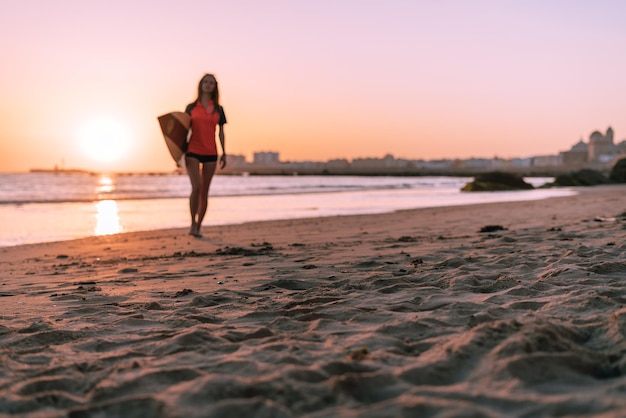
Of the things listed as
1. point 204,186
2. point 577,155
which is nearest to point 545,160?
point 577,155

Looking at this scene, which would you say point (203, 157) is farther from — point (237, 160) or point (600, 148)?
point (237, 160)

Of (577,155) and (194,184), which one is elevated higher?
(577,155)

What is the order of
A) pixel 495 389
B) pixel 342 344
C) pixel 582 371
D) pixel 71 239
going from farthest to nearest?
pixel 71 239 → pixel 342 344 → pixel 582 371 → pixel 495 389

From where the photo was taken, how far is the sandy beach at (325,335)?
1.74 m

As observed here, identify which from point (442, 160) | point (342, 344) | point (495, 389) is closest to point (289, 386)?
point (342, 344)

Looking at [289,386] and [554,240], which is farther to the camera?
[554,240]

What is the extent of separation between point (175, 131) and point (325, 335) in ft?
17.6

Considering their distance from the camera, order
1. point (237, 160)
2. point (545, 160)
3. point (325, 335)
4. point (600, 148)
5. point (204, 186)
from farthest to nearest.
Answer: point (545, 160) < point (237, 160) < point (600, 148) < point (204, 186) < point (325, 335)

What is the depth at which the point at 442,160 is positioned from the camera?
179750 millimetres

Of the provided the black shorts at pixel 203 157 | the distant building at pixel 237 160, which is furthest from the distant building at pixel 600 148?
the black shorts at pixel 203 157

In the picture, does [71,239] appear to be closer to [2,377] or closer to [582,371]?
[2,377]

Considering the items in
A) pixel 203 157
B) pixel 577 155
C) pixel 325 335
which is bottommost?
pixel 325 335

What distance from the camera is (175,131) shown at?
285 inches

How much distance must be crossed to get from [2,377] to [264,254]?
130 inches
